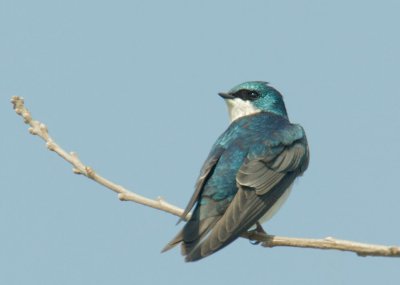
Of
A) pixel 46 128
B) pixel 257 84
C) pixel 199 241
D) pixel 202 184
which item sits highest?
pixel 257 84

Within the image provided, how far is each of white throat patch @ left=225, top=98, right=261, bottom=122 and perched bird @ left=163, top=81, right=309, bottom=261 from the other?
0.14m

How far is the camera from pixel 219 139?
20.7ft

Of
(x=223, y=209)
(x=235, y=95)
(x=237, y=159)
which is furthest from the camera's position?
(x=235, y=95)

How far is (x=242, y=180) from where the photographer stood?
559cm

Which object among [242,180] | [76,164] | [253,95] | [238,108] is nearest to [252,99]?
[253,95]

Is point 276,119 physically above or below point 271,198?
above

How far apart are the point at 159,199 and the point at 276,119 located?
1.99m

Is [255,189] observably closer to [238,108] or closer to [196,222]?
[196,222]

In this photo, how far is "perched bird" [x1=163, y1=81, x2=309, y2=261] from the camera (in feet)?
16.7

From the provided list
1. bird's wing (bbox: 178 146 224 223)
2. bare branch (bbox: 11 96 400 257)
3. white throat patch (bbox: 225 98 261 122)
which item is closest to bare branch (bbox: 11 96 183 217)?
bare branch (bbox: 11 96 400 257)

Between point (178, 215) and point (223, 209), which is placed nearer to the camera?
point (178, 215)

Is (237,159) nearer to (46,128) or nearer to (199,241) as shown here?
(199,241)

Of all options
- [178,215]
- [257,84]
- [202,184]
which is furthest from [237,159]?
[257,84]

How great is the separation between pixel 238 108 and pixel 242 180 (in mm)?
1569
